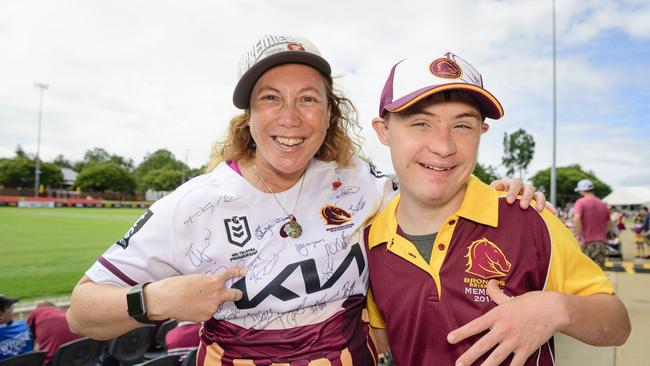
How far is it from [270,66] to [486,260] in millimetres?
1259

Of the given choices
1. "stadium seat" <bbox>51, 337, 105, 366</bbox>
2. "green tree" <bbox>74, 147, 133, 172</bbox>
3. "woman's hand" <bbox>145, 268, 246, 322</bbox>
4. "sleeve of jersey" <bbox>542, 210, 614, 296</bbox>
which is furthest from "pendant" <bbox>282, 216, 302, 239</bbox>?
"green tree" <bbox>74, 147, 133, 172</bbox>

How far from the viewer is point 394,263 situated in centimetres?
189

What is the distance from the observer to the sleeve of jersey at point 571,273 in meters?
1.60

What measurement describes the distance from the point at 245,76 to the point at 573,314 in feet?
5.28

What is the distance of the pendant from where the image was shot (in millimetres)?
2004

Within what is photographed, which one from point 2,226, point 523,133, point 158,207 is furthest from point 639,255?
point 523,133

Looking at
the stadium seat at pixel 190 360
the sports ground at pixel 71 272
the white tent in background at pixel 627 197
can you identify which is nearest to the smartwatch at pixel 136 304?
the stadium seat at pixel 190 360

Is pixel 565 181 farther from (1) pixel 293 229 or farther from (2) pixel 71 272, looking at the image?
(1) pixel 293 229

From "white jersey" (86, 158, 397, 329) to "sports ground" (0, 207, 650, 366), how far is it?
4.03 metres

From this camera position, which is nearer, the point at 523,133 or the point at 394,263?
the point at 394,263

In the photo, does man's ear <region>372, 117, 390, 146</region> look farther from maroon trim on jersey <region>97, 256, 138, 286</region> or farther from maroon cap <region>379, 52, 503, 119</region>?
maroon trim on jersey <region>97, 256, 138, 286</region>

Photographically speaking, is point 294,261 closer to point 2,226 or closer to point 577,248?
point 577,248

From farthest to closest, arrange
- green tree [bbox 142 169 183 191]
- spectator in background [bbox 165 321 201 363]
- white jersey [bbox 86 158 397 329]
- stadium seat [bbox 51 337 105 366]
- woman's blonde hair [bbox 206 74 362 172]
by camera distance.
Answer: green tree [bbox 142 169 183 191] → spectator in background [bbox 165 321 201 363] → stadium seat [bbox 51 337 105 366] → woman's blonde hair [bbox 206 74 362 172] → white jersey [bbox 86 158 397 329]

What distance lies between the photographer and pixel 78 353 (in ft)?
13.7
